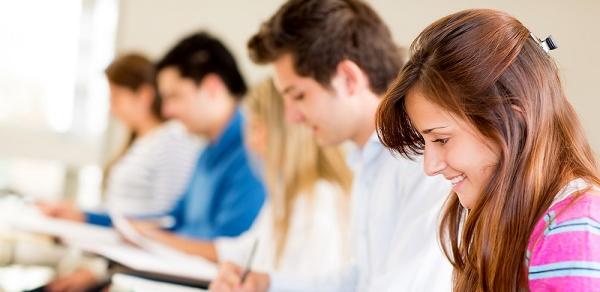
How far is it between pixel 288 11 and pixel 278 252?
A: 569mm

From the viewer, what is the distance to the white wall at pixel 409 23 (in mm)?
1288

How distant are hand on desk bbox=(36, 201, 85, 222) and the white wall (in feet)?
2.86

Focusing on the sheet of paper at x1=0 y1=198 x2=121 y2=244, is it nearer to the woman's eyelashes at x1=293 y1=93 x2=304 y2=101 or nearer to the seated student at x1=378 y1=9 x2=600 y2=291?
the woman's eyelashes at x1=293 y1=93 x2=304 y2=101

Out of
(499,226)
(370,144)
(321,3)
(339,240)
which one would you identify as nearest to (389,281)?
(370,144)

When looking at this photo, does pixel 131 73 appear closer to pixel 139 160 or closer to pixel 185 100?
pixel 139 160

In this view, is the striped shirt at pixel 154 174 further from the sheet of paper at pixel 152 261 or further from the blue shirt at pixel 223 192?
the sheet of paper at pixel 152 261

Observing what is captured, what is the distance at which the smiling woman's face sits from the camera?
710mm

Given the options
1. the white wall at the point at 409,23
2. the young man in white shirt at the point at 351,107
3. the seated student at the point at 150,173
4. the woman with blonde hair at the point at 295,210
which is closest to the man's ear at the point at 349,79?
the young man in white shirt at the point at 351,107

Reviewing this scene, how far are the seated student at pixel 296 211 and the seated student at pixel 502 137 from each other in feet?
2.73

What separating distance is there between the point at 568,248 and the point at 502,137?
0.36 ft

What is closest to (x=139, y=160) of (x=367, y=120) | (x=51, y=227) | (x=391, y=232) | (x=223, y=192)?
(x=223, y=192)

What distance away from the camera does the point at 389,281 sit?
989 mm

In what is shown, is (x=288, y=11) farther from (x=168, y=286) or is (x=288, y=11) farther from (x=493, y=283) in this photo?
(x=493, y=283)

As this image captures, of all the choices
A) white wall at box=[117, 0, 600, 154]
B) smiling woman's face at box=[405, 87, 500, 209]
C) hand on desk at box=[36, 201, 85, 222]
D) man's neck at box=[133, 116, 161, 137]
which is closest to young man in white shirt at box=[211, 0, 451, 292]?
white wall at box=[117, 0, 600, 154]
